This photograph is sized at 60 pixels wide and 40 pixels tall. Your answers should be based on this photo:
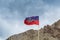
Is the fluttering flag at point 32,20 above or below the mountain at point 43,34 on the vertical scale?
above

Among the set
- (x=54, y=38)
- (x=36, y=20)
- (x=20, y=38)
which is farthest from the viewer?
(x=20, y=38)

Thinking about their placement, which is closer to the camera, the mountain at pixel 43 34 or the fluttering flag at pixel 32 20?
the fluttering flag at pixel 32 20

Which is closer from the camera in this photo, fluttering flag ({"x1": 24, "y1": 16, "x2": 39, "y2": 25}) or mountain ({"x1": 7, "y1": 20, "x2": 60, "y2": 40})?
fluttering flag ({"x1": 24, "y1": 16, "x2": 39, "y2": 25})

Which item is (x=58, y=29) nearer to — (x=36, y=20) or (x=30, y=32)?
(x=30, y=32)

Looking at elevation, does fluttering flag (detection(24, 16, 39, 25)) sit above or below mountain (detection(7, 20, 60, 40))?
above

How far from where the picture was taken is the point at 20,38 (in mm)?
68500

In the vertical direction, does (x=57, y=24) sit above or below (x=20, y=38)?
above

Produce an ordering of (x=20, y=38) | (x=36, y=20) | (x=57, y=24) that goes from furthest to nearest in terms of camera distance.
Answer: (x=57, y=24), (x=20, y=38), (x=36, y=20)

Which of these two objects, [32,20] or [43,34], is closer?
[32,20]

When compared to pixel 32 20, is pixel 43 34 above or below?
below

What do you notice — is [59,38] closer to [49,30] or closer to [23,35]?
[49,30]

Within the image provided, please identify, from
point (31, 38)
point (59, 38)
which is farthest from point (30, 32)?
point (59, 38)

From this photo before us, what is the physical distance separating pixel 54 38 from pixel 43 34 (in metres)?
4.41

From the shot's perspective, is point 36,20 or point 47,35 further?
point 47,35
